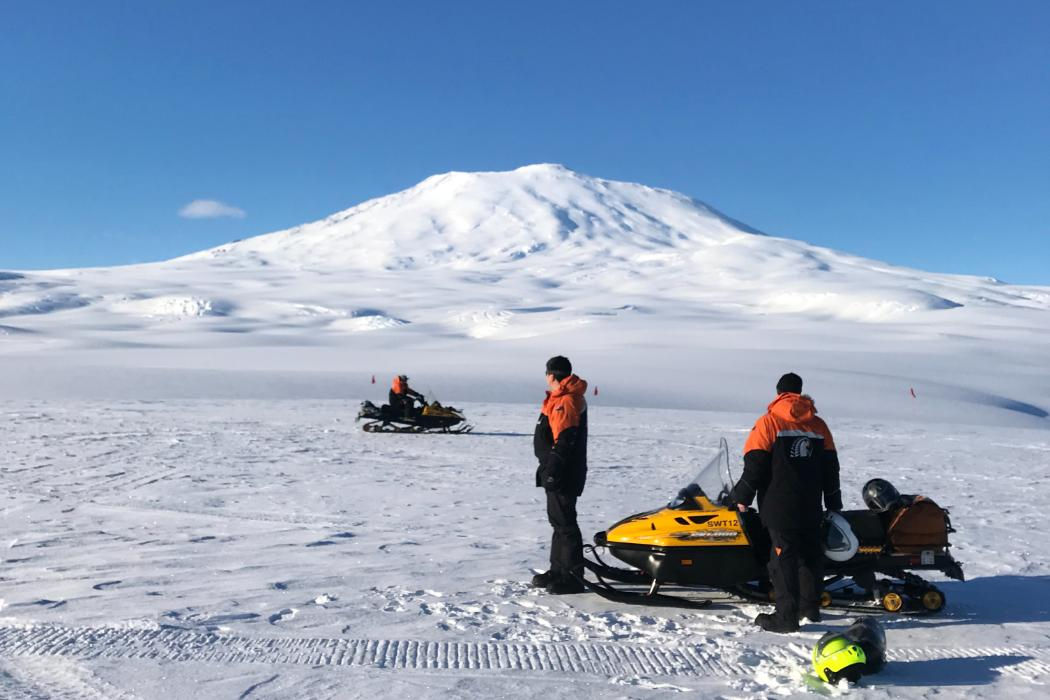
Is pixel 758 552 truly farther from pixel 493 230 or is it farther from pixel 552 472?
pixel 493 230

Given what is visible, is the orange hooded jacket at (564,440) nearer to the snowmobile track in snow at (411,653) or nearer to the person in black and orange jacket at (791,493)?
the person in black and orange jacket at (791,493)

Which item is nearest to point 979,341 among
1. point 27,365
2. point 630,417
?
point 630,417

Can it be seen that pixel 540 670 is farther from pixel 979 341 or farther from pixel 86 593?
pixel 979 341

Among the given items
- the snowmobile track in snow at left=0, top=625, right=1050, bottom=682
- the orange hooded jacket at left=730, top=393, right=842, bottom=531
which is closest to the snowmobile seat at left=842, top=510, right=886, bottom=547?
the orange hooded jacket at left=730, top=393, right=842, bottom=531

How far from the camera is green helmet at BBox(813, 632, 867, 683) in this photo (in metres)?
4.17

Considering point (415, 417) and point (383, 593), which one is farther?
point (415, 417)

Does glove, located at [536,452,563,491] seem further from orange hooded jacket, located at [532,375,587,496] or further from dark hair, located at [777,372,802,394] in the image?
dark hair, located at [777,372,802,394]

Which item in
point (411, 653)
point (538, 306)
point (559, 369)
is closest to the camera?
point (411, 653)

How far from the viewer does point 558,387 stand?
232 inches

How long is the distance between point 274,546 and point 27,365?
29702mm

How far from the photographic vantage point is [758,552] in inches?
212

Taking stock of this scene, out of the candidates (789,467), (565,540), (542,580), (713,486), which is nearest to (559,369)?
(565,540)

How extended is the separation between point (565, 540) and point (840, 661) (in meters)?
2.01

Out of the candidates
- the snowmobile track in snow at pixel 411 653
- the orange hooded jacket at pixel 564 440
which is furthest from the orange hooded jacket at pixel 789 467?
the orange hooded jacket at pixel 564 440
